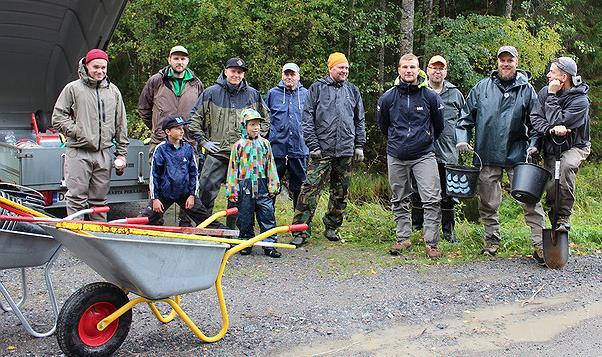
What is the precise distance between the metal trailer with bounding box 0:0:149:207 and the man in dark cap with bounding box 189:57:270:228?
3.29 feet

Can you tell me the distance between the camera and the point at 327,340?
450cm

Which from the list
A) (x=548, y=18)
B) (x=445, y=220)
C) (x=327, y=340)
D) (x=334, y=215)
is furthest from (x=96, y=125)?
(x=548, y=18)

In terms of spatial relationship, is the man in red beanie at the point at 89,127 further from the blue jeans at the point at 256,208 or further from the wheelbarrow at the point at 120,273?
the wheelbarrow at the point at 120,273

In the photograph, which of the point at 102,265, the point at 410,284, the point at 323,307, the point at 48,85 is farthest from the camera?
the point at 48,85

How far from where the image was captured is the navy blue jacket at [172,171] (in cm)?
658

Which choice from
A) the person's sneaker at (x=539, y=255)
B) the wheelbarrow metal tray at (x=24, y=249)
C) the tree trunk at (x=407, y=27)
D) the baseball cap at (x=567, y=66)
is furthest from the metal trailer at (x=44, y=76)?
the tree trunk at (x=407, y=27)

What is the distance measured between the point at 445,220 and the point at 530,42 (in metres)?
9.01

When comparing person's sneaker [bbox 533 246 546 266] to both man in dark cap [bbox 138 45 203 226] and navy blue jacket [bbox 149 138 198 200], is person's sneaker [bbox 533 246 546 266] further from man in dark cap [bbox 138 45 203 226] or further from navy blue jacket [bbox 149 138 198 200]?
man in dark cap [bbox 138 45 203 226]

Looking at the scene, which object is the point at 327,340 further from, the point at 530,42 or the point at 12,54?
the point at 530,42

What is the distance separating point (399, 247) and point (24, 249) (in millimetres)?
4031

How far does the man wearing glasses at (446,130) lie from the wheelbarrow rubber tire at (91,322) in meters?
4.39

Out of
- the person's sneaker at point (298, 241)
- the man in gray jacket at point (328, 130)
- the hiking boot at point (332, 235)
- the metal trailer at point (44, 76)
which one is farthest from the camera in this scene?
the hiking boot at point (332, 235)

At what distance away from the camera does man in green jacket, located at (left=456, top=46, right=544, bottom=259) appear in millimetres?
6629

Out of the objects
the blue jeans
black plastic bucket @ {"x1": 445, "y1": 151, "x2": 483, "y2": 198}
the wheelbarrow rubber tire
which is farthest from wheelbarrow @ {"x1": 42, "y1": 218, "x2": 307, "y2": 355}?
black plastic bucket @ {"x1": 445, "y1": 151, "x2": 483, "y2": 198}
